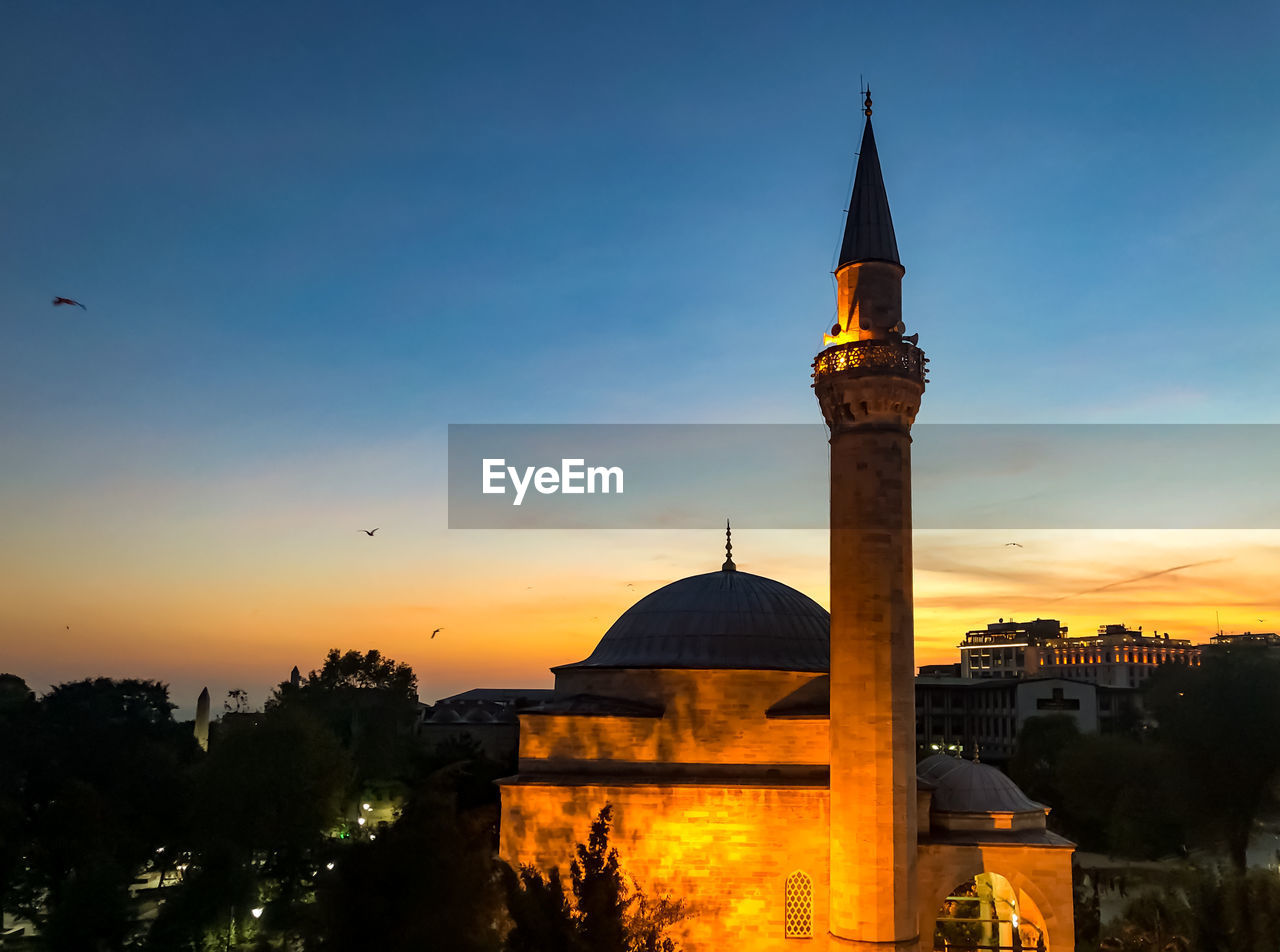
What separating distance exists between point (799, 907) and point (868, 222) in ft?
46.4

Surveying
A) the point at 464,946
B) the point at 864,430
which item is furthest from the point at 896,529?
the point at 464,946

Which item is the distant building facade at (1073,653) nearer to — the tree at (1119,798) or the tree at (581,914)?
the tree at (1119,798)

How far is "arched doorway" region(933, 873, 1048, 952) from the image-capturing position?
1986 centimetres

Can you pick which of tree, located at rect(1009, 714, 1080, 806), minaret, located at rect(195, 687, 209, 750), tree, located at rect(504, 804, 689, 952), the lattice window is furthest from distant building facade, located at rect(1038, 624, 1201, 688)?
tree, located at rect(504, 804, 689, 952)

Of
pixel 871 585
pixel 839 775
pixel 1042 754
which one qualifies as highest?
pixel 871 585

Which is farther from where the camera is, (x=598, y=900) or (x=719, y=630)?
(x=719, y=630)

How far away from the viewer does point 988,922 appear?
837 inches

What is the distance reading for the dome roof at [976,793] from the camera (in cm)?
2080

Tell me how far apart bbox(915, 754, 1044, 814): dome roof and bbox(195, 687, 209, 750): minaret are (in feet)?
215

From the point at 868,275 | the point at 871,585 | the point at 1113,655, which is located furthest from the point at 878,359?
the point at 1113,655

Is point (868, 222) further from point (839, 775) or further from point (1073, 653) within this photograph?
point (1073, 653)

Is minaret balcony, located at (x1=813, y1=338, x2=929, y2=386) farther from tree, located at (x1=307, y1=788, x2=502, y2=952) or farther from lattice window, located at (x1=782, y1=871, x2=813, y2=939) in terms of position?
tree, located at (x1=307, y1=788, x2=502, y2=952)

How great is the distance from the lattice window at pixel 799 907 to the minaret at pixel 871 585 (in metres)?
1.12

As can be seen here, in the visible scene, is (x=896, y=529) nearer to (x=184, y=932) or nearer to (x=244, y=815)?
(x=184, y=932)
